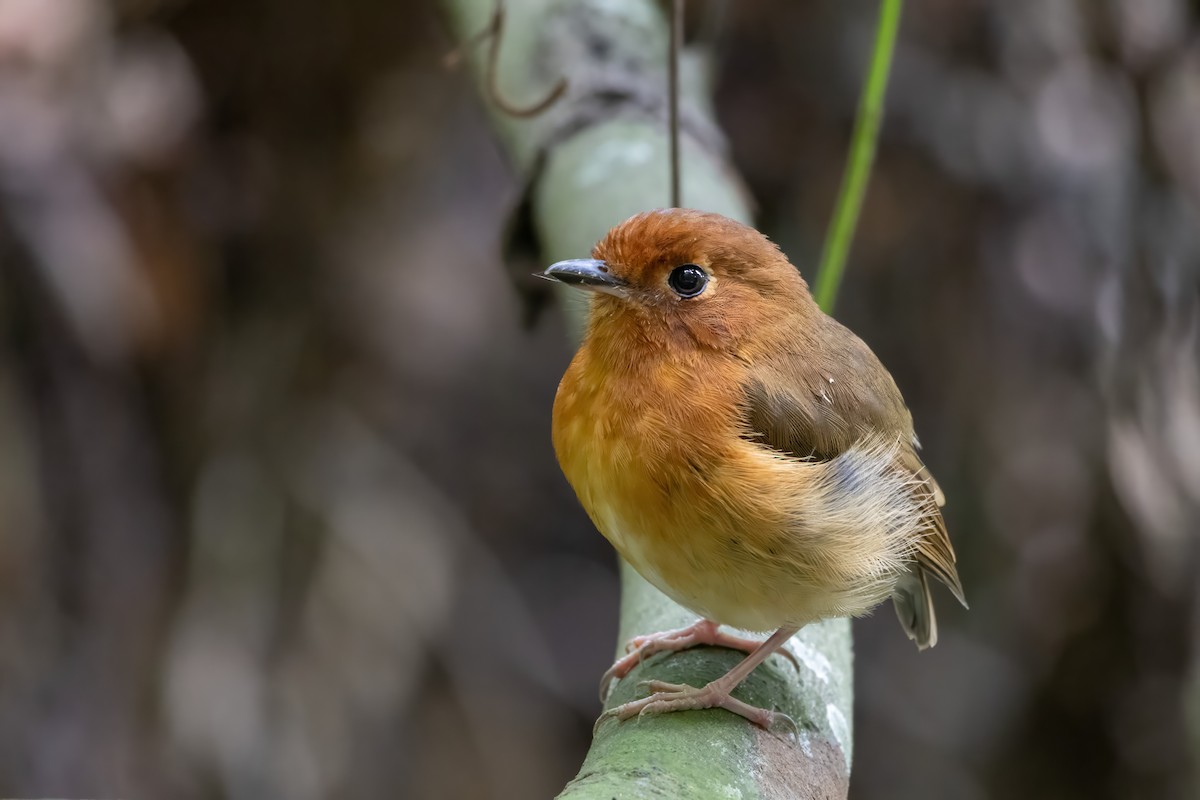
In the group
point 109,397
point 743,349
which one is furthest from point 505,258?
point 109,397

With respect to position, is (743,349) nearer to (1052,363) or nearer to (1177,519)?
(1177,519)

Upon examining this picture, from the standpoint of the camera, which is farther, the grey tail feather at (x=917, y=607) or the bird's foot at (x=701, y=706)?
the grey tail feather at (x=917, y=607)

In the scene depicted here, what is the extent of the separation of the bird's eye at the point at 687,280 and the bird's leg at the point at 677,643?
63 centimetres

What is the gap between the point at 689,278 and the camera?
7.84 feet

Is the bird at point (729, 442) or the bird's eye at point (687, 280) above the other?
the bird's eye at point (687, 280)

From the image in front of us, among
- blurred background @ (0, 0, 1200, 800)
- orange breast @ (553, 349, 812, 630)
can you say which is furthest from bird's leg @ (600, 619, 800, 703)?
blurred background @ (0, 0, 1200, 800)

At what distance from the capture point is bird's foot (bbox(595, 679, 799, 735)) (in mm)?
1896

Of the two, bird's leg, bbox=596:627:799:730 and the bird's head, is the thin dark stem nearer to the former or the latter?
the bird's head

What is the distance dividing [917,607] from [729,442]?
2.73 ft

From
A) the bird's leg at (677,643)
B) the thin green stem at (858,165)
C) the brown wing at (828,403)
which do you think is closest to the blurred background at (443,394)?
the thin green stem at (858,165)

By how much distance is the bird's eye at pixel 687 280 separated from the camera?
2381 millimetres

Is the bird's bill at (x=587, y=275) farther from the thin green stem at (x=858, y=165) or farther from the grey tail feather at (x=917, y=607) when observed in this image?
the grey tail feather at (x=917, y=607)

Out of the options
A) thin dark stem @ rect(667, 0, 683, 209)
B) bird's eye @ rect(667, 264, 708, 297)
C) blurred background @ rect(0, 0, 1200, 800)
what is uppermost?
thin dark stem @ rect(667, 0, 683, 209)

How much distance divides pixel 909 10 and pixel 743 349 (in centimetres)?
264
